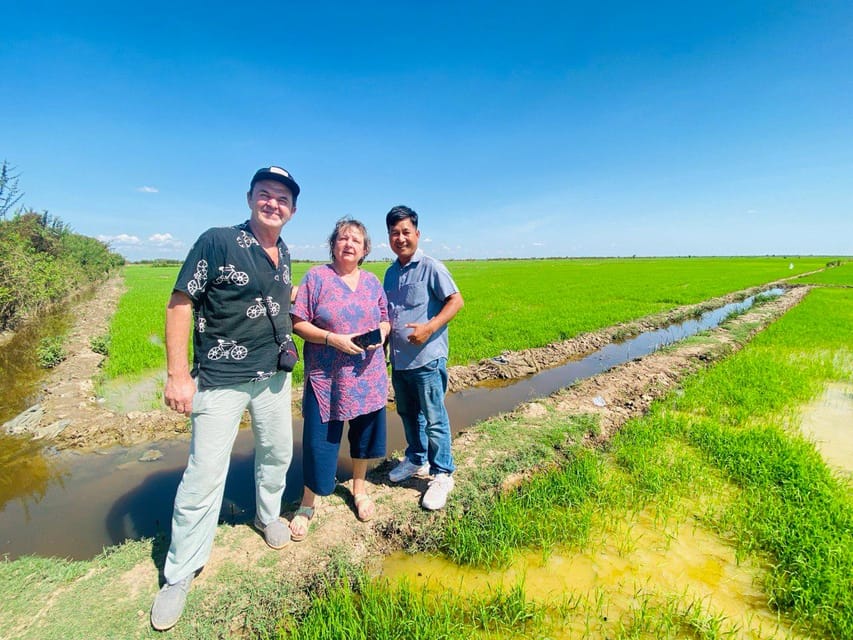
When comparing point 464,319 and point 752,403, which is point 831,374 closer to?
point 752,403

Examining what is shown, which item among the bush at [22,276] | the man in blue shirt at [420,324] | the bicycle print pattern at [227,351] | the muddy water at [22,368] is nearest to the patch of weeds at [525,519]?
the man in blue shirt at [420,324]

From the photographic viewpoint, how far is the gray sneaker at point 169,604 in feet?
5.56

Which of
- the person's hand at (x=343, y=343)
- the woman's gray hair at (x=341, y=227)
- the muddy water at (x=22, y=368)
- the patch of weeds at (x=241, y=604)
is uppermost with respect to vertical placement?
the woman's gray hair at (x=341, y=227)

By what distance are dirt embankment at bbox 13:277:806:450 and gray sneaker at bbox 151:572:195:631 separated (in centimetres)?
288

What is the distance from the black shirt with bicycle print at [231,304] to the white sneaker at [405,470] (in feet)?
5.13

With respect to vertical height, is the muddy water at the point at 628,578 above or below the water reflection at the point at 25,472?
below

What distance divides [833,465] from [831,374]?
3707 millimetres

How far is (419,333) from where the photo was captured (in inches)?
87.8

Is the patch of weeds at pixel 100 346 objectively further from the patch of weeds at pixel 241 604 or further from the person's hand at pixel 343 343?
the person's hand at pixel 343 343

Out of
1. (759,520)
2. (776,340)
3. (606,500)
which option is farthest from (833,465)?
(776,340)

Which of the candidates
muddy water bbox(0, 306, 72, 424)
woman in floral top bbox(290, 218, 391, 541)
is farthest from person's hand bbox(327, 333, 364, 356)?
muddy water bbox(0, 306, 72, 424)

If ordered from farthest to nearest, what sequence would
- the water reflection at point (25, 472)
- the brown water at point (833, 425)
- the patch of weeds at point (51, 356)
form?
the patch of weeds at point (51, 356)
the brown water at point (833, 425)
the water reflection at point (25, 472)

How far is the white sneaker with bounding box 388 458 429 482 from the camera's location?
293 cm

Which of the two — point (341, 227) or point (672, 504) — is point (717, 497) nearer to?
point (672, 504)
